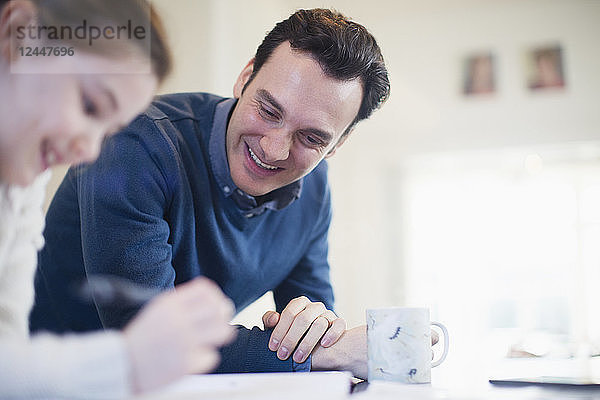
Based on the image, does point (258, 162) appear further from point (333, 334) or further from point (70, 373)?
point (70, 373)

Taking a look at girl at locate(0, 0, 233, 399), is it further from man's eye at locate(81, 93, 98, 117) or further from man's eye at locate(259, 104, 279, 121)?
man's eye at locate(259, 104, 279, 121)

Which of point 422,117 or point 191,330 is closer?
point 191,330

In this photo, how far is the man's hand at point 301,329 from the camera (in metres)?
0.67

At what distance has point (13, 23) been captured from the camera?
389mm

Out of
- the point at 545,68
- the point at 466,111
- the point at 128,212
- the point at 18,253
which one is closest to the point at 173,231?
the point at 128,212

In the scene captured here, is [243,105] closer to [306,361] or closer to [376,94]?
[376,94]

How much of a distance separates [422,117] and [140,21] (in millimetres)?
2370

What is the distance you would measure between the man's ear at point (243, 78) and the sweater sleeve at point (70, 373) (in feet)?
1.97

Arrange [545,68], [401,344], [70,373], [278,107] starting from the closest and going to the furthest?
[70,373], [401,344], [278,107], [545,68]

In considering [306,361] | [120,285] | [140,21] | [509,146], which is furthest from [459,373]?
[509,146]

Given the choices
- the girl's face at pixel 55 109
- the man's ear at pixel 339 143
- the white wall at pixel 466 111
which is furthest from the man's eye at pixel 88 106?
the white wall at pixel 466 111

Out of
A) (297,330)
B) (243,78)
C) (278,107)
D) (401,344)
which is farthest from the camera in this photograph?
(243,78)

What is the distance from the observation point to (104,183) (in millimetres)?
571

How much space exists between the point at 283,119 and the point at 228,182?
12 centimetres
